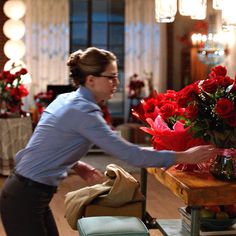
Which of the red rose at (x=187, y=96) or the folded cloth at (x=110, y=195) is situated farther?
the folded cloth at (x=110, y=195)

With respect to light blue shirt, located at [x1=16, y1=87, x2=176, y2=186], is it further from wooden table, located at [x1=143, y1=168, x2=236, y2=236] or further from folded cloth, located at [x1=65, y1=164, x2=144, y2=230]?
folded cloth, located at [x1=65, y1=164, x2=144, y2=230]

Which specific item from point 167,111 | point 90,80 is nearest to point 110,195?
point 167,111

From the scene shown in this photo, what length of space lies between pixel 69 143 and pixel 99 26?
23.2 feet

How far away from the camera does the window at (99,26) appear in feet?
28.4

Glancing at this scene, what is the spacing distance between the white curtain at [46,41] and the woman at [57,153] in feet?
21.0

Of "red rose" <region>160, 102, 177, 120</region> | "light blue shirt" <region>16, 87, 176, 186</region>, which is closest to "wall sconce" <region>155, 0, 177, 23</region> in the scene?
"red rose" <region>160, 102, 177, 120</region>

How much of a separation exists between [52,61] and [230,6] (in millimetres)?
5656

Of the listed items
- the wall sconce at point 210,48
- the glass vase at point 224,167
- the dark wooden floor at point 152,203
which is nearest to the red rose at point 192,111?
the glass vase at point 224,167

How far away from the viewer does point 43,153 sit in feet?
6.32

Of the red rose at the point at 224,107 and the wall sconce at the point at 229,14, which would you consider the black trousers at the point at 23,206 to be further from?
the wall sconce at the point at 229,14

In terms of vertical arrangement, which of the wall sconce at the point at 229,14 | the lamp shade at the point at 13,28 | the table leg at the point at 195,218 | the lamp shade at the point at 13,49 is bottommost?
the table leg at the point at 195,218

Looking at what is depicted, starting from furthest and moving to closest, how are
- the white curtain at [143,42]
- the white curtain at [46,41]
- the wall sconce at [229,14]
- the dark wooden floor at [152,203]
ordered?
the white curtain at [143,42]
the white curtain at [46,41]
the dark wooden floor at [152,203]
the wall sconce at [229,14]

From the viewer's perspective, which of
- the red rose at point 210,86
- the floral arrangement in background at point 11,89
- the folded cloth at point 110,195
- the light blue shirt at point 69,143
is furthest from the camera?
the floral arrangement in background at point 11,89

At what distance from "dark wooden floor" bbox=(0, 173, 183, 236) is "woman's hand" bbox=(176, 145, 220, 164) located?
1.85m
